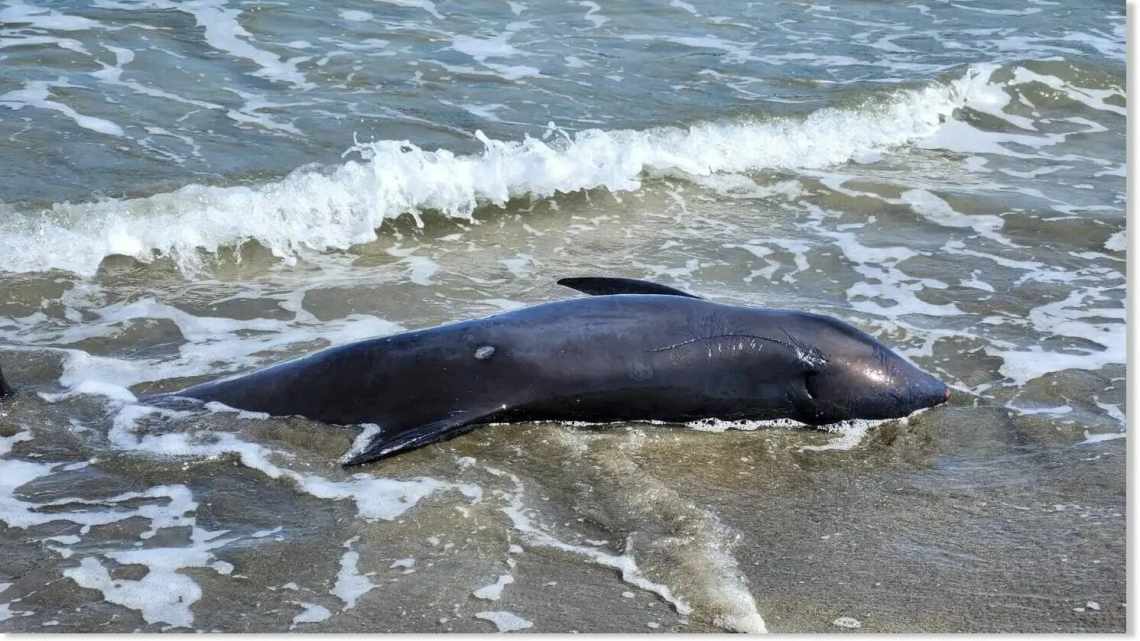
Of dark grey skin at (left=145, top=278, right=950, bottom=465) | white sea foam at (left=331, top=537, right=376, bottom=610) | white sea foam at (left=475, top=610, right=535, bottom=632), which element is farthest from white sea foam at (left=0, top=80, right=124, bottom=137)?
white sea foam at (left=475, top=610, right=535, bottom=632)

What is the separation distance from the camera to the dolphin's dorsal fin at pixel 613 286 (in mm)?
6504

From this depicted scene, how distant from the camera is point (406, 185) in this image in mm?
10047

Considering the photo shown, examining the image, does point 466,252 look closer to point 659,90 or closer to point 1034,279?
point 1034,279

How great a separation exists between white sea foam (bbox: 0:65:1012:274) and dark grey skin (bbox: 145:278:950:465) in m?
3.03

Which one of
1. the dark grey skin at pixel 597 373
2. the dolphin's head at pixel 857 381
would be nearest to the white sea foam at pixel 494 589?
the dark grey skin at pixel 597 373

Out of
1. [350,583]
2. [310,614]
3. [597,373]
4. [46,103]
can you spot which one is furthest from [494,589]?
[46,103]

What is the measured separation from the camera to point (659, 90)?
1320cm

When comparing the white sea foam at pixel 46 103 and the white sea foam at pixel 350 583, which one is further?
the white sea foam at pixel 46 103

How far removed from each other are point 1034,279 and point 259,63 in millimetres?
8010

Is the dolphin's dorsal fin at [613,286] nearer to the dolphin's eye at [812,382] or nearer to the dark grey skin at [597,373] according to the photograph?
the dark grey skin at [597,373]

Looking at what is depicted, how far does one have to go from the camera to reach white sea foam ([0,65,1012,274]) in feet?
28.8

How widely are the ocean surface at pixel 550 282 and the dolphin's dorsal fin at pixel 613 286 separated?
82 cm

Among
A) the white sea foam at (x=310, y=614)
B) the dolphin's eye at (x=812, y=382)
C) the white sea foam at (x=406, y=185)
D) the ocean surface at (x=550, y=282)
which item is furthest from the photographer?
the white sea foam at (x=406, y=185)

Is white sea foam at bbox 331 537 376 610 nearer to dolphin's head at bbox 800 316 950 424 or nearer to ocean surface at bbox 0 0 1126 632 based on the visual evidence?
ocean surface at bbox 0 0 1126 632
